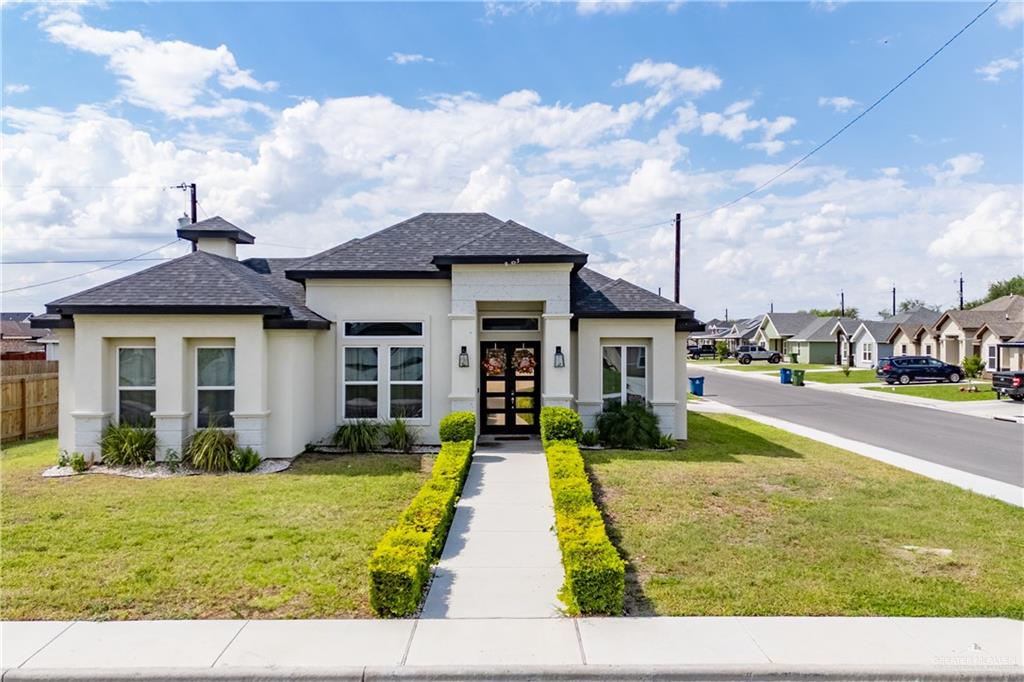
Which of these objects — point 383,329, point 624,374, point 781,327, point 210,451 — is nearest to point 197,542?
point 210,451

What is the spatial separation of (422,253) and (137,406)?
6.73 m

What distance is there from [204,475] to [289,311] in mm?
3462

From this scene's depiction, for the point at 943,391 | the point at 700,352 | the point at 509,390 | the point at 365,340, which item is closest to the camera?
the point at 365,340

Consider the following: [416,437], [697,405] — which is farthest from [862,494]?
[697,405]

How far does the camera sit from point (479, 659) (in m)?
4.65

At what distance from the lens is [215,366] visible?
12008 millimetres

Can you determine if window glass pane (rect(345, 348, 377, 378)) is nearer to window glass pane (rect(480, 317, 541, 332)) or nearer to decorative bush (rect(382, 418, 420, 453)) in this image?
decorative bush (rect(382, 418, 420, 453))

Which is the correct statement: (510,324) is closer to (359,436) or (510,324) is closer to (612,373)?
(612,373)

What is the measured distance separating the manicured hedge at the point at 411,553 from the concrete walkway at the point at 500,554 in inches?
8.6

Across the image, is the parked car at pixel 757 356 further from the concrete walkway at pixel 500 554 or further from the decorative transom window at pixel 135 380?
the decorative transom window at pixel 135 380

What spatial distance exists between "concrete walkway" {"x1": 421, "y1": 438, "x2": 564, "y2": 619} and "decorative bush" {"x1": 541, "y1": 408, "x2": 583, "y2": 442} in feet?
2.97

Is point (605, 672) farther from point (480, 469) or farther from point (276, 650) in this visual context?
point (480, 469)

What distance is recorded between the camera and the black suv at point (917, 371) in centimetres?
3581

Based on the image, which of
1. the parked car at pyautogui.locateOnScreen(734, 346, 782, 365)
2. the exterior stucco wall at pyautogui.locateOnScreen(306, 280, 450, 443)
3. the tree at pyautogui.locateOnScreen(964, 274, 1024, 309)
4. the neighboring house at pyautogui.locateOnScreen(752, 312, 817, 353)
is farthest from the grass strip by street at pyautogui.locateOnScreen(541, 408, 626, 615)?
the tree at pyautogui.locateOnScreen(964, 274, 1024, 309)
